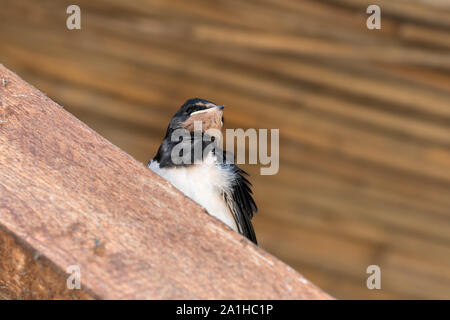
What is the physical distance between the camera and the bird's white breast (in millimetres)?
1783

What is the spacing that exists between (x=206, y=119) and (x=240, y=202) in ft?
0.97

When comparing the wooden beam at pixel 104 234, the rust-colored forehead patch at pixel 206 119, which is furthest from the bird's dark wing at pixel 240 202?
the wooden beam at pixel 104 234

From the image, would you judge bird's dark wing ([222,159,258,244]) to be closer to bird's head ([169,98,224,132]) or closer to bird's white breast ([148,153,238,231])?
bird's white breast ([148,153,238,231])

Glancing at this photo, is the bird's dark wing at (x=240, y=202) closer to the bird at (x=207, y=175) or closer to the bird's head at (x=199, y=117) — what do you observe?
the bird at (x=207, y=175)

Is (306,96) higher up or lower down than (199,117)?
higher up

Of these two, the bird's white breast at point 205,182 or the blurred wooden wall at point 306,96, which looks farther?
the blurred wooden wall at point 306,96

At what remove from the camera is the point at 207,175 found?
1823mm

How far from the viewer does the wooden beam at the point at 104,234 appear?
90cm

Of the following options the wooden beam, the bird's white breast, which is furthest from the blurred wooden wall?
the wooden beam

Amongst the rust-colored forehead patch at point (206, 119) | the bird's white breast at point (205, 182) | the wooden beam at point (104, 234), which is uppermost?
the rust-colored forehead patch at point (206, 119)

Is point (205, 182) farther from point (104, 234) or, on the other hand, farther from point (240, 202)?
point (104, 234)

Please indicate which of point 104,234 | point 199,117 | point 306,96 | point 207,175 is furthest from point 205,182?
point 306,96

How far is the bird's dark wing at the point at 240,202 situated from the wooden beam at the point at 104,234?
30.9 inches
